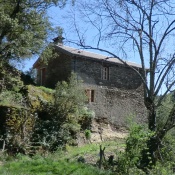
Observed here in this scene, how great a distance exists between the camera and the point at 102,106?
2842cm

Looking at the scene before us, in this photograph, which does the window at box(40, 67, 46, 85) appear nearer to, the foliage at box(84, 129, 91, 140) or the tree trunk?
the foliage at box(84, 129, 91, 140)

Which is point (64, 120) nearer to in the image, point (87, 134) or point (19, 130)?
point (87, 134)

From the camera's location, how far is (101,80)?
95.8ft

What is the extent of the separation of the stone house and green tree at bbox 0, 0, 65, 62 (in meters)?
7.32

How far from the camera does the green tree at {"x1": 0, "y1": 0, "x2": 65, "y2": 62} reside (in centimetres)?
1875

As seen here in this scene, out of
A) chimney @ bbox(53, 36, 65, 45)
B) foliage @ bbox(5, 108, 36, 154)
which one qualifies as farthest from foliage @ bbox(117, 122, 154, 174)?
chimney @ bbox(53, 36, 65, 45)

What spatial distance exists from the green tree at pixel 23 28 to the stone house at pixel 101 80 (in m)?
7.32

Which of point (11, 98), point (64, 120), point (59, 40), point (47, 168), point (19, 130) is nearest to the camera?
point (47, 168)

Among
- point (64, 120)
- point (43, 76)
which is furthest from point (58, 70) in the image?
point (64, 120)

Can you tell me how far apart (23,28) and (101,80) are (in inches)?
458

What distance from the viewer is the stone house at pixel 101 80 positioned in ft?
90.8

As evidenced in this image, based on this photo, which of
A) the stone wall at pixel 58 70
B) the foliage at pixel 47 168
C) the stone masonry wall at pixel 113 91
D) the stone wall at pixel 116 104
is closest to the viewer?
the foliage at pixel 47 168

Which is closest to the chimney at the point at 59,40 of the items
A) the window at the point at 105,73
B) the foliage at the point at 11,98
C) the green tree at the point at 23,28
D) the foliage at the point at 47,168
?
the green tree at the point at 23,28

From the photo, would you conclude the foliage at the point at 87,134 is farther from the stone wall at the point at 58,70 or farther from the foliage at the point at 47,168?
the foliage at the point at 47,168
